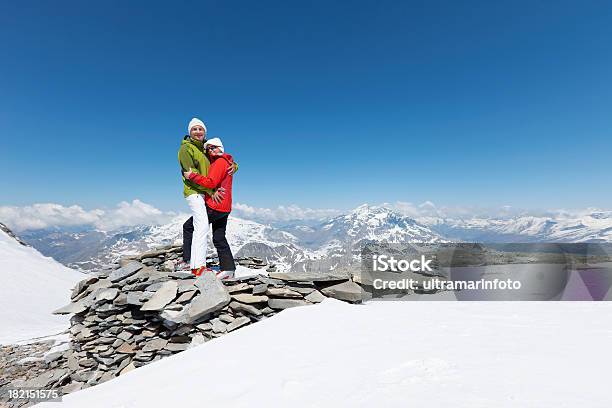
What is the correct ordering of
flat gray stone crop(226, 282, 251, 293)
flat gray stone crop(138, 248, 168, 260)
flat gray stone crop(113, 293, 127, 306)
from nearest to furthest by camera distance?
flat gray stone crop(226, 282, 251, 293) → flat gray stone crop(113, 293, 127, 306) → flat gray stone crop(138, 248, 168, 260)

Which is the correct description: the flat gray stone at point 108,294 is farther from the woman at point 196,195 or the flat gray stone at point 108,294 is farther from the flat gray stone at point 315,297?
the flat gray stone at point 315,297

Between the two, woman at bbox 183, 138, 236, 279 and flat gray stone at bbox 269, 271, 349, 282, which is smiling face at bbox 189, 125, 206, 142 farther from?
flat gray stone at bbox 269, 271, 349, 282

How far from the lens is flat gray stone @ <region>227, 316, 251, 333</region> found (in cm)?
705

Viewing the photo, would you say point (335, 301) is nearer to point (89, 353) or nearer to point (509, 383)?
point (509, 383)

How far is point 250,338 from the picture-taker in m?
5.57

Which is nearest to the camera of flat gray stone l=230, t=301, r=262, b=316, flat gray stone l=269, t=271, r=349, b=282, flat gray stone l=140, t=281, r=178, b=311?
flat gray stone l=230, t=301, r=262, b=316

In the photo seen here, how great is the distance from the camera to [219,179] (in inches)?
329

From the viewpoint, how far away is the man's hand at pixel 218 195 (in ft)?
28.1

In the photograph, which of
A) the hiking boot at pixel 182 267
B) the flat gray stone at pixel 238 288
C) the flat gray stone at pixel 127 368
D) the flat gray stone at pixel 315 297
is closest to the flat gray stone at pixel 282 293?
the flat gray stone at pixel 315 297

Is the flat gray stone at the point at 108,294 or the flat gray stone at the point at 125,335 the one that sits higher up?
the flat gray stone at the point at 108,294

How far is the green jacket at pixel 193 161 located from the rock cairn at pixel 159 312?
2362mm

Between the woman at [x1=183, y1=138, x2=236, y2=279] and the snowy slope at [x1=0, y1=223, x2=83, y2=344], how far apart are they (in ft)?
45.6

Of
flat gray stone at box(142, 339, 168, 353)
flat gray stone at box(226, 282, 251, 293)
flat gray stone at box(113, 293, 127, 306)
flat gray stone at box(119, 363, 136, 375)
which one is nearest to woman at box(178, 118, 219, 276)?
flat gray stone at box(226, 282, 251, 293)

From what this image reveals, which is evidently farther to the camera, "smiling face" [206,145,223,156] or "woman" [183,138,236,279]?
"smiling face" [206,145,223,156]
